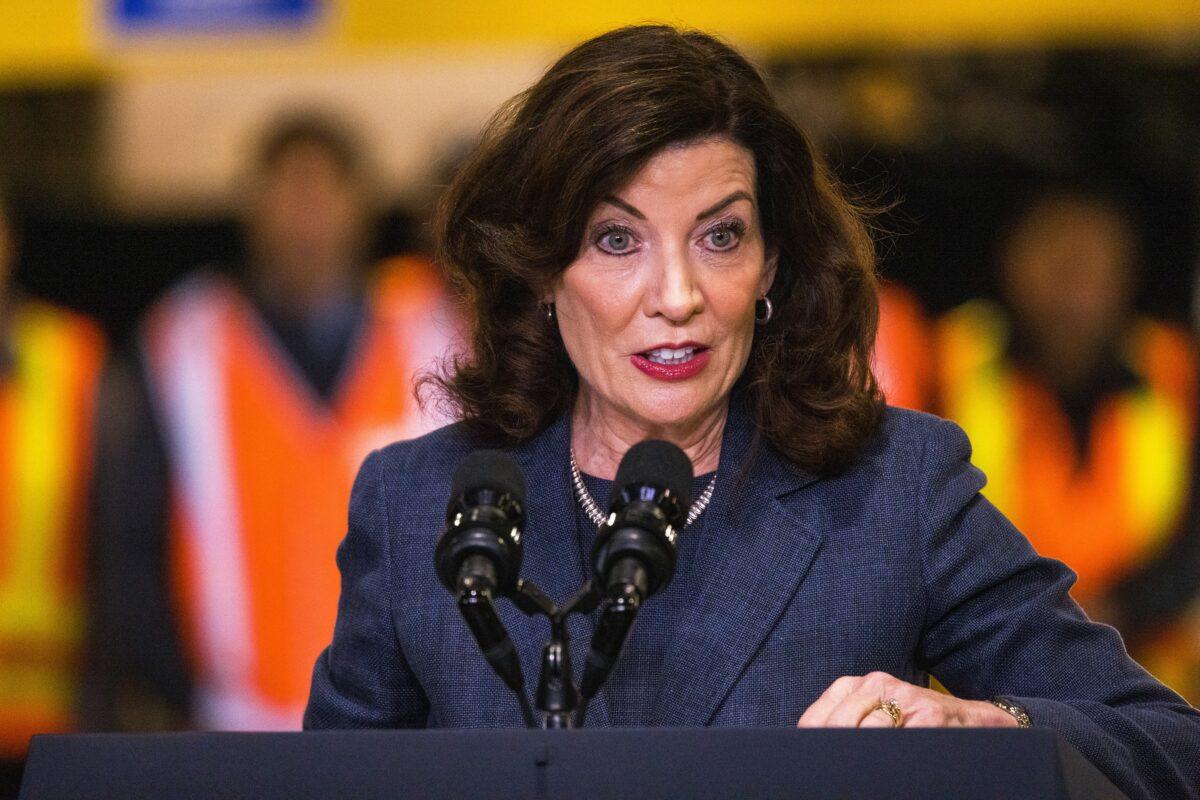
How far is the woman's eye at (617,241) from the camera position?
1.87 m

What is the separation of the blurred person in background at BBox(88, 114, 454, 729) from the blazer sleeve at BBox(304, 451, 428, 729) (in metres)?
2.06

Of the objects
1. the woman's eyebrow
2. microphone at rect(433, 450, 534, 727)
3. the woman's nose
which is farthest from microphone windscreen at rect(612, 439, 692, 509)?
the woman's eyebrow

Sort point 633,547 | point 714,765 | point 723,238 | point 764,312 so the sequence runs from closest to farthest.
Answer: point 714,765 < point 633,547 < point 723,238 < point 764,312

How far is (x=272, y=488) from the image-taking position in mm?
4160

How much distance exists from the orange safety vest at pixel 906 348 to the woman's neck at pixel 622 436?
208cm

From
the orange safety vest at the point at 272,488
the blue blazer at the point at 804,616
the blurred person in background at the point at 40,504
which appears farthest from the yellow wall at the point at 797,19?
the blue blazer at the point at 804,616

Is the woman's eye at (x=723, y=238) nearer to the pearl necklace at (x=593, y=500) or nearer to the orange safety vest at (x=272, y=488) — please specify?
the pearl necklace at (x=593, y=500)

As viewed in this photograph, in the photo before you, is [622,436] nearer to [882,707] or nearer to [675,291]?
[675,291]

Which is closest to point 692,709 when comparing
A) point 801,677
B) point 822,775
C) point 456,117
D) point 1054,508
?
point 801,677

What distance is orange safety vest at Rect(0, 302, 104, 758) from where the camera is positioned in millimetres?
4195

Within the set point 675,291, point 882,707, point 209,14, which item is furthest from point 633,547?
point 209,14

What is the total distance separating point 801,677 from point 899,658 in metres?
0.13

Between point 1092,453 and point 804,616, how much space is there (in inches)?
94.0

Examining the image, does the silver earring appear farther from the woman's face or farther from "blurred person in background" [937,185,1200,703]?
"blurred person in background" [937,185,1200,703]
